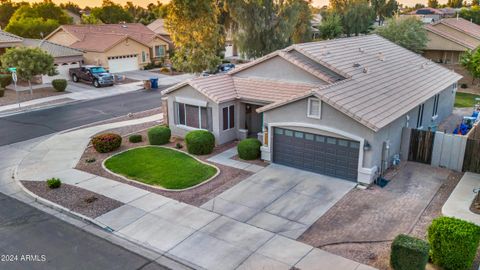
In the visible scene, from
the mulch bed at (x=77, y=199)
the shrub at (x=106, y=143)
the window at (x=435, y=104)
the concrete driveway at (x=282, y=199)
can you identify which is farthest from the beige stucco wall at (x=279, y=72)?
the mulch bed at (x=77, y=199)

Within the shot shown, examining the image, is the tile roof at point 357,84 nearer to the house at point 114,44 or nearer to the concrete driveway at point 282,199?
the concrete driveway at point 282,199

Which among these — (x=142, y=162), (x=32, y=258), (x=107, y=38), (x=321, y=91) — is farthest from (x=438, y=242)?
(x=107, y=38)

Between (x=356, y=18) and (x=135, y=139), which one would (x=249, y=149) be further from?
(x=356, y=18)

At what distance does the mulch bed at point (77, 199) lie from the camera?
49.6ft

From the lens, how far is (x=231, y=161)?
65.8ft

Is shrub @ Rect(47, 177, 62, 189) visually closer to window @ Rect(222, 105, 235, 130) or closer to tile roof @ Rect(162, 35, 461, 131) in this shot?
tile roof @ Rect(162, 35, 461, 131)

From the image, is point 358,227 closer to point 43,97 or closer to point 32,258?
point 32,258

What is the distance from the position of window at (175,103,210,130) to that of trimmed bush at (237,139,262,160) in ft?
10.6

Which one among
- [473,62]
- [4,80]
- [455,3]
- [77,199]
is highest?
[455,3]

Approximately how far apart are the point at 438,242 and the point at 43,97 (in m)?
34.0

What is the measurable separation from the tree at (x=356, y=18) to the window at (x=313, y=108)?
54.6 metres

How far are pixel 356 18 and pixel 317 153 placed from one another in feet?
182

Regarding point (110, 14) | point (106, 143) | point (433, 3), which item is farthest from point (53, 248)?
point (433, 3)

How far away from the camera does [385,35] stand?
45438 millimetres
